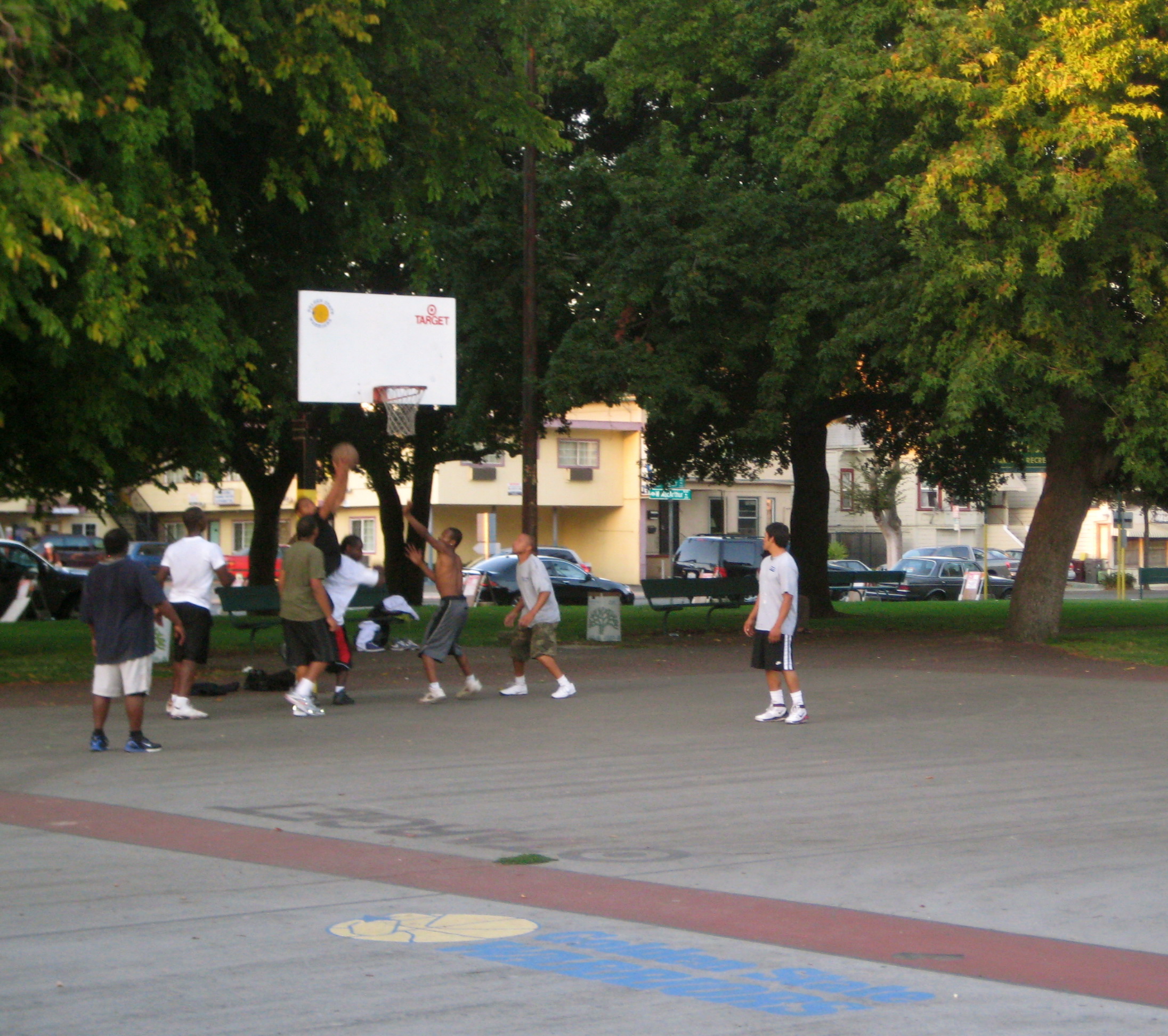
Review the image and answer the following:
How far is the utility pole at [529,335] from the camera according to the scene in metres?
23.7

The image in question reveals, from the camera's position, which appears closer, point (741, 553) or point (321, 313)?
point (321, 313)

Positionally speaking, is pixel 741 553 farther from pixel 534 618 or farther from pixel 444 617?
pixel 444 617

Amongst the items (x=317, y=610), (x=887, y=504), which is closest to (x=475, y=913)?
(x=317, y=610)

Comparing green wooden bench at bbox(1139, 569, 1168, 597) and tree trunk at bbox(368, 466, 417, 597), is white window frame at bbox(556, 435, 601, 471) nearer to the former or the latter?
green wooden bench at bbox(1139, 569, 1168, 597)

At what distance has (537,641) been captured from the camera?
53.5 ft

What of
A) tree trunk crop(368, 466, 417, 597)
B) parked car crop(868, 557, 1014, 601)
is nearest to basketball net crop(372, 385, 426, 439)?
tree trunk crop(368, 466, 417, 597)

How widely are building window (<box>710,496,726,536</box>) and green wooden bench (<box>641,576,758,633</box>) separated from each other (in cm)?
4555

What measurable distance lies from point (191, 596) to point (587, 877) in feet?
27.0

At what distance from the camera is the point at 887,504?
6706 centimetres

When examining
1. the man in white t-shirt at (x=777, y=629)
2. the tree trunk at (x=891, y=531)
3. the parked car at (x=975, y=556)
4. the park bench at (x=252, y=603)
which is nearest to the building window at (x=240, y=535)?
the tree trunk at (x=891, y=531)

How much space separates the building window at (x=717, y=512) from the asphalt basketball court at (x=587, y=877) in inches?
2328

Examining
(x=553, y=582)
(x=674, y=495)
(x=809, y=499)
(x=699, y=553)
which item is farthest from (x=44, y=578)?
(x=674, y=495)

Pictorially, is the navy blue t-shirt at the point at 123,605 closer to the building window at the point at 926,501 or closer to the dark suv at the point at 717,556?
the dark suv at the point at 717,556

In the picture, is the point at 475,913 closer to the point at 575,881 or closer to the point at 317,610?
the point at 575,881
